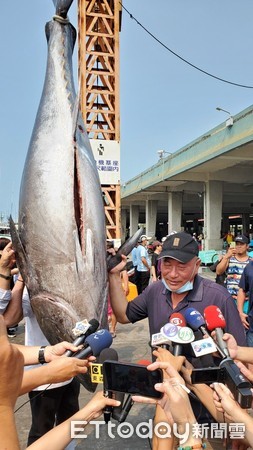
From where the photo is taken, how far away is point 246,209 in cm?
3031

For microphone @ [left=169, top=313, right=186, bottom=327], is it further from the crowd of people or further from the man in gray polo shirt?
the man in gray polo shirt

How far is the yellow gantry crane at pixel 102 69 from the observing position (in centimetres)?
621

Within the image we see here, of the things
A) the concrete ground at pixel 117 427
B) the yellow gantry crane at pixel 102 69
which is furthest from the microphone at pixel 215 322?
the yellow gantry crane at pixel 102 69

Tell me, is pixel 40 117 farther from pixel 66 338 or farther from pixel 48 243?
pixel 66 338

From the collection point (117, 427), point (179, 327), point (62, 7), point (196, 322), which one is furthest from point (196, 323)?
point (62, 7)

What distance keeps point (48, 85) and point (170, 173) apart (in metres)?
13.6

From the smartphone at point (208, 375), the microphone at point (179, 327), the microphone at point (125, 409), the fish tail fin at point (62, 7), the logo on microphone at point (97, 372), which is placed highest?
the fish tail fin at point (62, 7)

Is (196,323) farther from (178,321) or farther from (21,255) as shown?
(21,255)

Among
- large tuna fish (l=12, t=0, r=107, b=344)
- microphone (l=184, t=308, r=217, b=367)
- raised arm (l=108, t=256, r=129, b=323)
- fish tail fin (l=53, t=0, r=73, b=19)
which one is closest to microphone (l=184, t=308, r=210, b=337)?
microphone (l=184, t=308, r=217, b=367)

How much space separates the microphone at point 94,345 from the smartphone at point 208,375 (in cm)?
36

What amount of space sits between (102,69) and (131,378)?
6100 millimetres

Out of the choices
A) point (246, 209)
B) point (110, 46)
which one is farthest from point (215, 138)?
point (246, 209)

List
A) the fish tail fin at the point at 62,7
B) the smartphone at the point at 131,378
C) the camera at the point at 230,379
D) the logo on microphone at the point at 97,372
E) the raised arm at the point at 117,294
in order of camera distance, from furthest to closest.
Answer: the fish tail fin at the point at 62,7 → the raised arm at the point at 117,294 → the logo on microphone at the point at 97,372 → the smartphone at the point at 131,378 → the camera at the point at 230,379

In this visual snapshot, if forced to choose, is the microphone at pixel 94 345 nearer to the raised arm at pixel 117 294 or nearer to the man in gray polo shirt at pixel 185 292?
the man in gray polo shirt at pixel 185 292
